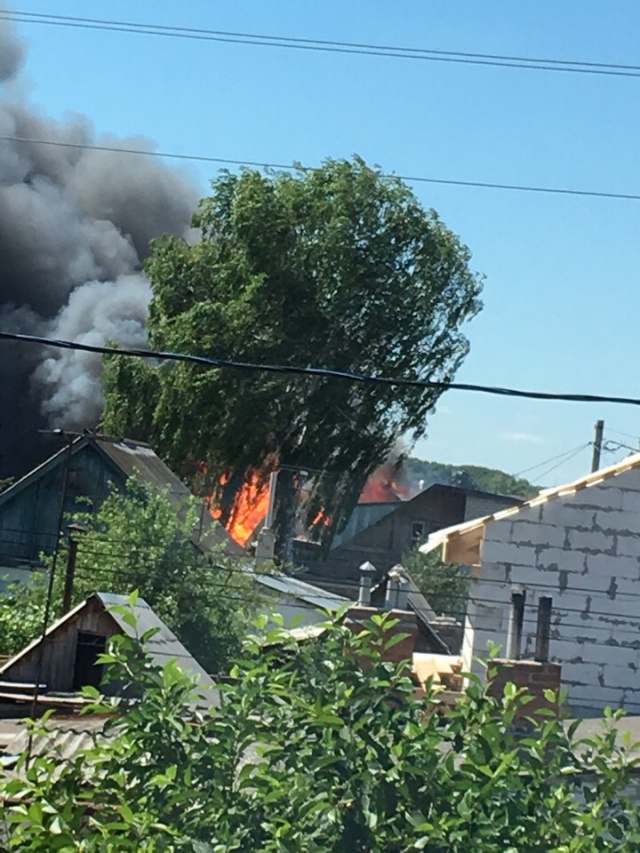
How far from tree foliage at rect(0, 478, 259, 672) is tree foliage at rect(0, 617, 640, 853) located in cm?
1726

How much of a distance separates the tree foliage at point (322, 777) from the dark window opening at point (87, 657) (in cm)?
875

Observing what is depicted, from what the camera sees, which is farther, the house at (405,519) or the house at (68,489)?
the house at (405,519)

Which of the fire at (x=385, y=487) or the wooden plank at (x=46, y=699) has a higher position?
the fire at (x=385, y=487)

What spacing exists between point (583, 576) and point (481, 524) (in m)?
1.13

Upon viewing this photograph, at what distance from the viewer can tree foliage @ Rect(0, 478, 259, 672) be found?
22.8 metres

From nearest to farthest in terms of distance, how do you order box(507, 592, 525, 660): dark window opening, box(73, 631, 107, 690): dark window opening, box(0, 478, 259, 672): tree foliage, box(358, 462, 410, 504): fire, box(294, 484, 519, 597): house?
box(507, 592, 525, 660): dark window opening → box(73, 631, 107, 690): dark window opening → box(0, 478, 259, 672): tree foliage → box(358, 462, 410, 504): fire → box(294, 484, 519, 597): house

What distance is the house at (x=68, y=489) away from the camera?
29438 millimetres

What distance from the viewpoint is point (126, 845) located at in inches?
174

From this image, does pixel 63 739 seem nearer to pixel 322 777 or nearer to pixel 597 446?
pixel 322 777

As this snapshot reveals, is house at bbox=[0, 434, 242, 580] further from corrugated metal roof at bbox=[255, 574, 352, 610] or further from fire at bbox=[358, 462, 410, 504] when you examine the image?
fire at bbox=[358, 462, 410, 504]

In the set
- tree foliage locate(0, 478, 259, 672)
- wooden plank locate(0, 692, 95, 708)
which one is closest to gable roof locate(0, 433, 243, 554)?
tree foliage locate(0, 478, 259, 672)

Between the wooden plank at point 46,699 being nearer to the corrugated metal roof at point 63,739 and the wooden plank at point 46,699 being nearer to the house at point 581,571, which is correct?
the corrugated metal roof at point 63,739

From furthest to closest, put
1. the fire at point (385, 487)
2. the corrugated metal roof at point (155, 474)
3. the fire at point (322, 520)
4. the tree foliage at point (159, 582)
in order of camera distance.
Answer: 1. the fire at point (385, 487)
2. the fire at point (322, 520)
3. the corrugated metal roof at point (155, 474)
4. the tree foliage at point (159, 582)

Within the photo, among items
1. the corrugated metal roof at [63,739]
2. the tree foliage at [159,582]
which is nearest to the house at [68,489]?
the tree foliage at [159,582]
